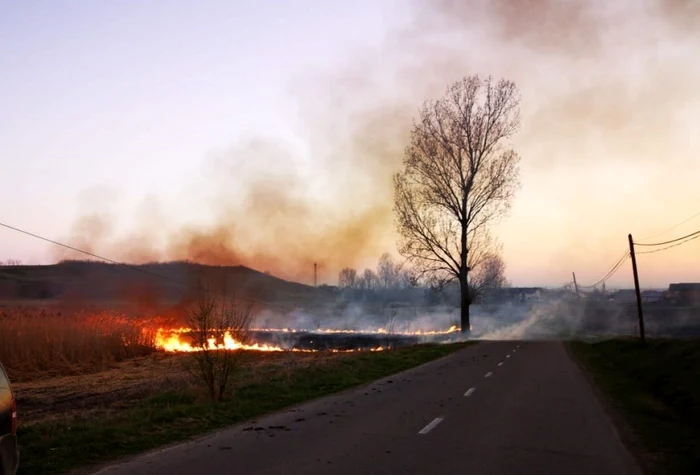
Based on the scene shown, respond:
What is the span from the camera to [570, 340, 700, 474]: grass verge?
31.7ft

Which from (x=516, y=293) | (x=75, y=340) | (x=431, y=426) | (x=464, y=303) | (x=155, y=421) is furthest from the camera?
(x=516, y=293)

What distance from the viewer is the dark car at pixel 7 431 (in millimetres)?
5770

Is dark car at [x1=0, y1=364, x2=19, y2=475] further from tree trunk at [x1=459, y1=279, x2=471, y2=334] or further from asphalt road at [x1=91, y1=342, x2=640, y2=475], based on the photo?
tree trunk at [x1=459, y1=279, x2=471, y2=334]

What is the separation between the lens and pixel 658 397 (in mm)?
17406

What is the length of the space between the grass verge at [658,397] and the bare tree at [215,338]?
9.31 metres

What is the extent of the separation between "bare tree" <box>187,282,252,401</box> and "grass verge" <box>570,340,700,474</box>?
9306mm

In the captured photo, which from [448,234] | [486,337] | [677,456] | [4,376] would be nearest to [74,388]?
[4,376]

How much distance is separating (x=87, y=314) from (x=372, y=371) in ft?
61.9

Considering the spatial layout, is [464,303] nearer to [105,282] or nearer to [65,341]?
[65,341]

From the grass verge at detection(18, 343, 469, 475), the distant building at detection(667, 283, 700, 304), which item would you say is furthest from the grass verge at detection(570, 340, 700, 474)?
the distant building at detection(667, 283, 700, 304)

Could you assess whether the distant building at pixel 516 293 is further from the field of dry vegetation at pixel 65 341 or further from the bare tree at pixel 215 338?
the bare tree at pixel 215 338

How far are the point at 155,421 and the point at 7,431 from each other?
247 inches

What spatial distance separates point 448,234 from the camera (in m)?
47.8

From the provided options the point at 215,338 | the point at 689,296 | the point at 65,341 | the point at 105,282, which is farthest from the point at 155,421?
the point at 689,296
